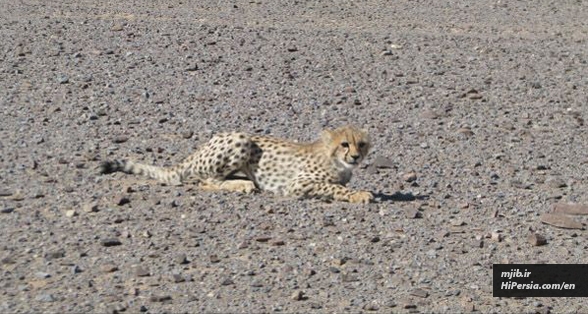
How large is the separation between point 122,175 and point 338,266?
277 cm

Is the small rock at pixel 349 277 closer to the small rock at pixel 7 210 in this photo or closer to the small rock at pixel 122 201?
the small rock at pixel 122 201

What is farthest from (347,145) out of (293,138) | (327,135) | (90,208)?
(293,138)

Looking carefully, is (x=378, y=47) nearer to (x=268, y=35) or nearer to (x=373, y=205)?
(x=268, y=35)

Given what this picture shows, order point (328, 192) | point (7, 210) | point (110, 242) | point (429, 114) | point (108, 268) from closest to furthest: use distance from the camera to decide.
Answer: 1. point (108, 268)
2. point (110, 242)
3. point (7, 210)
4. point (328, 192)
5. point (429, 114)

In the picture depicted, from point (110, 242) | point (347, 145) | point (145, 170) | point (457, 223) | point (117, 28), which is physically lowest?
point (457, 223)

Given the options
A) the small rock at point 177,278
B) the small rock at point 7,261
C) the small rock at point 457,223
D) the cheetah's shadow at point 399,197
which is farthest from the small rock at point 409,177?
the small rock at point 7,261

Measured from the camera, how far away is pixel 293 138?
1359 cm

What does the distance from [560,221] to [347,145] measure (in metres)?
1.79

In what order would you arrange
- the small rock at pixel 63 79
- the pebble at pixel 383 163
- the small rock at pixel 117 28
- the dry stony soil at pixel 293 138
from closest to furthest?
the dry stony soil at pixel 293 138
the pebble at pixel 383 163
the small rock at pixel 63 79
the small rock at pixel 117 28

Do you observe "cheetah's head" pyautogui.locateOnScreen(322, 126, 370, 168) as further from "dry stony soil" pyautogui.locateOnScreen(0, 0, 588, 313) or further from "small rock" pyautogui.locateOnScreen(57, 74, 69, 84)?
→ "small rock" pyautogui.locateOnScreen(57, 74, 69, 84)

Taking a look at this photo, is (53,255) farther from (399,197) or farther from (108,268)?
(399,197)

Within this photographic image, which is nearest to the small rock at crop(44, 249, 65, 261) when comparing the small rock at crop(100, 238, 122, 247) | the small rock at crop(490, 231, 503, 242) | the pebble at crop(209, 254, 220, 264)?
the small rock at crop(100, 238, 122, 247)

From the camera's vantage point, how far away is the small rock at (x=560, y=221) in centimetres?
1081

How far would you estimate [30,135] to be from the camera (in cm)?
1296
